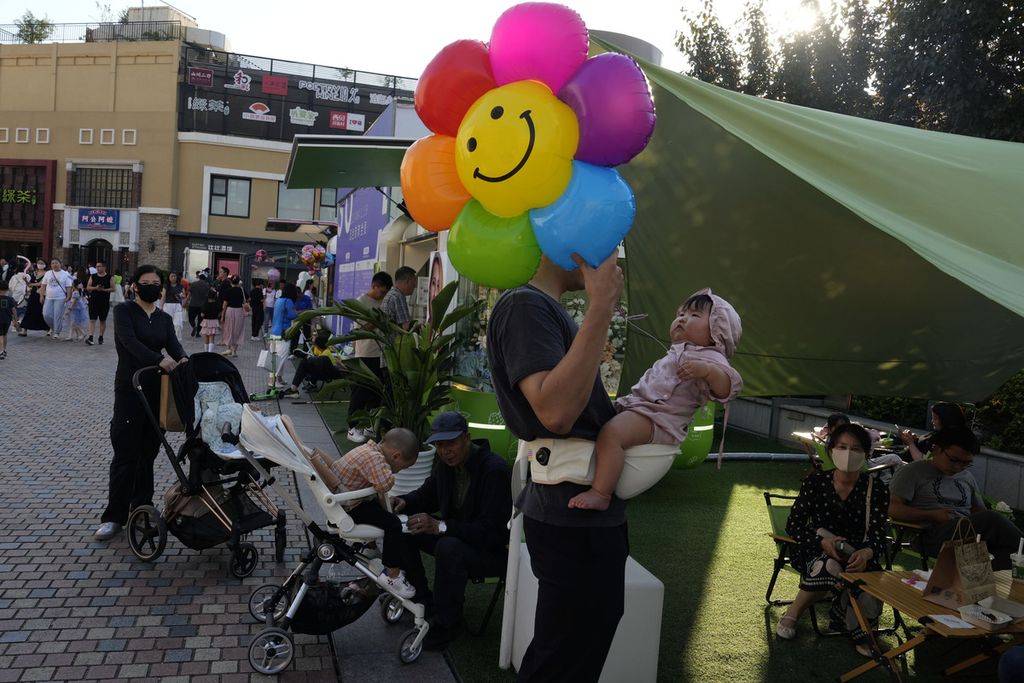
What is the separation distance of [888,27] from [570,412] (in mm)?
13507

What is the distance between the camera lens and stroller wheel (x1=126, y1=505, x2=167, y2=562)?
5313mm

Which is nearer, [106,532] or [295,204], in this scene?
[106,532]

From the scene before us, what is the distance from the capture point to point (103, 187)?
40312mm

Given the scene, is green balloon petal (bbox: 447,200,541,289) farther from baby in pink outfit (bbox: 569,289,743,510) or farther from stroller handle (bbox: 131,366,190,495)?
stroller handle (bbox: 131,366,190,495)

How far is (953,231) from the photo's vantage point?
3.58 meters

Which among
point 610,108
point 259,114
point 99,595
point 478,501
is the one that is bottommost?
point 99,595

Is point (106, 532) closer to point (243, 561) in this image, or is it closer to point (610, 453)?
point (243, 561)

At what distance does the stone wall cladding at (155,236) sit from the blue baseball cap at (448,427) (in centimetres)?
3885

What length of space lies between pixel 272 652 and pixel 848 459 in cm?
350

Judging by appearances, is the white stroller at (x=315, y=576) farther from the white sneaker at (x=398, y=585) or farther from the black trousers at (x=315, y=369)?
the black trousers at (x=315, y=369)

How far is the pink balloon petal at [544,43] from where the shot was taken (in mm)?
2449

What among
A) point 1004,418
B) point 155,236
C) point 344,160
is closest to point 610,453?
point 344,160

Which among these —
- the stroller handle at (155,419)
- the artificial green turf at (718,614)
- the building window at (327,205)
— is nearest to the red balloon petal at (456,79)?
the artificial green turf at (718,614)

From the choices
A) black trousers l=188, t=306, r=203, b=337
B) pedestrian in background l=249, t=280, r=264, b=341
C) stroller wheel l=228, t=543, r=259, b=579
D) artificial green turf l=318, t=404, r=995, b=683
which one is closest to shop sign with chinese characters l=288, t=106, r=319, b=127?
pedestrian in background l=249, t=280, r=264, b=341
